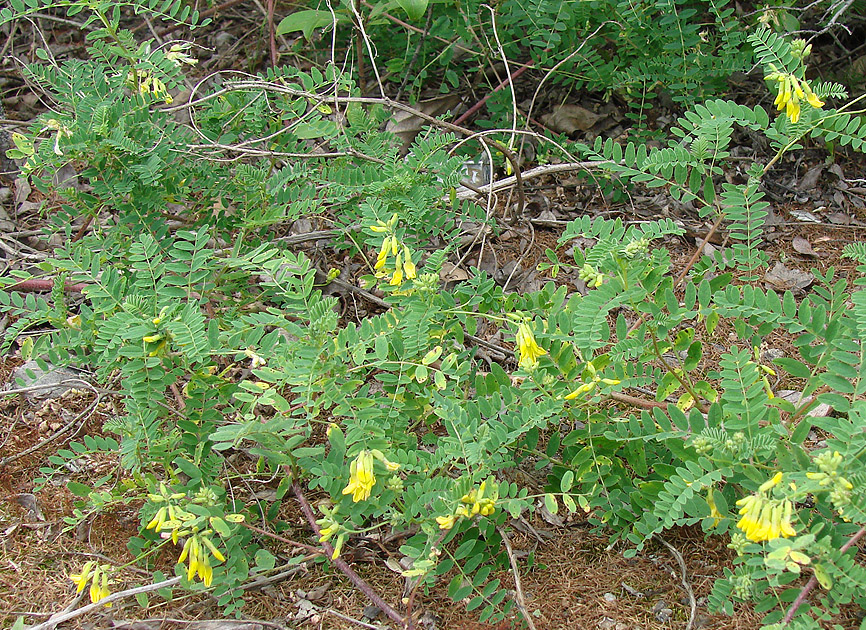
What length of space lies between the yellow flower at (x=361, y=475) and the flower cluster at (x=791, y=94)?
54.1 inches

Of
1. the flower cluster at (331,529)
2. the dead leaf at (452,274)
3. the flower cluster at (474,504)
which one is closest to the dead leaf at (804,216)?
the dead leaf at (452,274)

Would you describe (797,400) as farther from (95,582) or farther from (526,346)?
(95,582)

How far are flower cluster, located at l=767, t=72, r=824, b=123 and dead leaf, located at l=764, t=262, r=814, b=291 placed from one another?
3.52 feet

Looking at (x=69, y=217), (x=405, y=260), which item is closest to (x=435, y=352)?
(x=405, y=260)

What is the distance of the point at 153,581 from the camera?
1943 mm

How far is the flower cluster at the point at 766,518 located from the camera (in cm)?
138

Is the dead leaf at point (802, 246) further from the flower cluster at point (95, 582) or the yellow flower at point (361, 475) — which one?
the flower cluster at point (95, 582)

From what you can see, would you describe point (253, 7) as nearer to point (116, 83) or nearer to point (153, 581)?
point (116, 83)

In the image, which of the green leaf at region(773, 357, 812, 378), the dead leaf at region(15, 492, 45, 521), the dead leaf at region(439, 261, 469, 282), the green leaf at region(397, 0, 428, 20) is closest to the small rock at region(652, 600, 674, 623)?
the green leaf at region(773, 357, 812, 378)

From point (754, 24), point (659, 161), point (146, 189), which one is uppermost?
point (754, 24)

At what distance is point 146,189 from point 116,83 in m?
0.44

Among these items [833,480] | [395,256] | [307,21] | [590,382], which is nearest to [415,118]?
[307,21]

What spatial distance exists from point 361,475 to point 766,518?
31.6 inches

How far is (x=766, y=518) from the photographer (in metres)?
1.39
